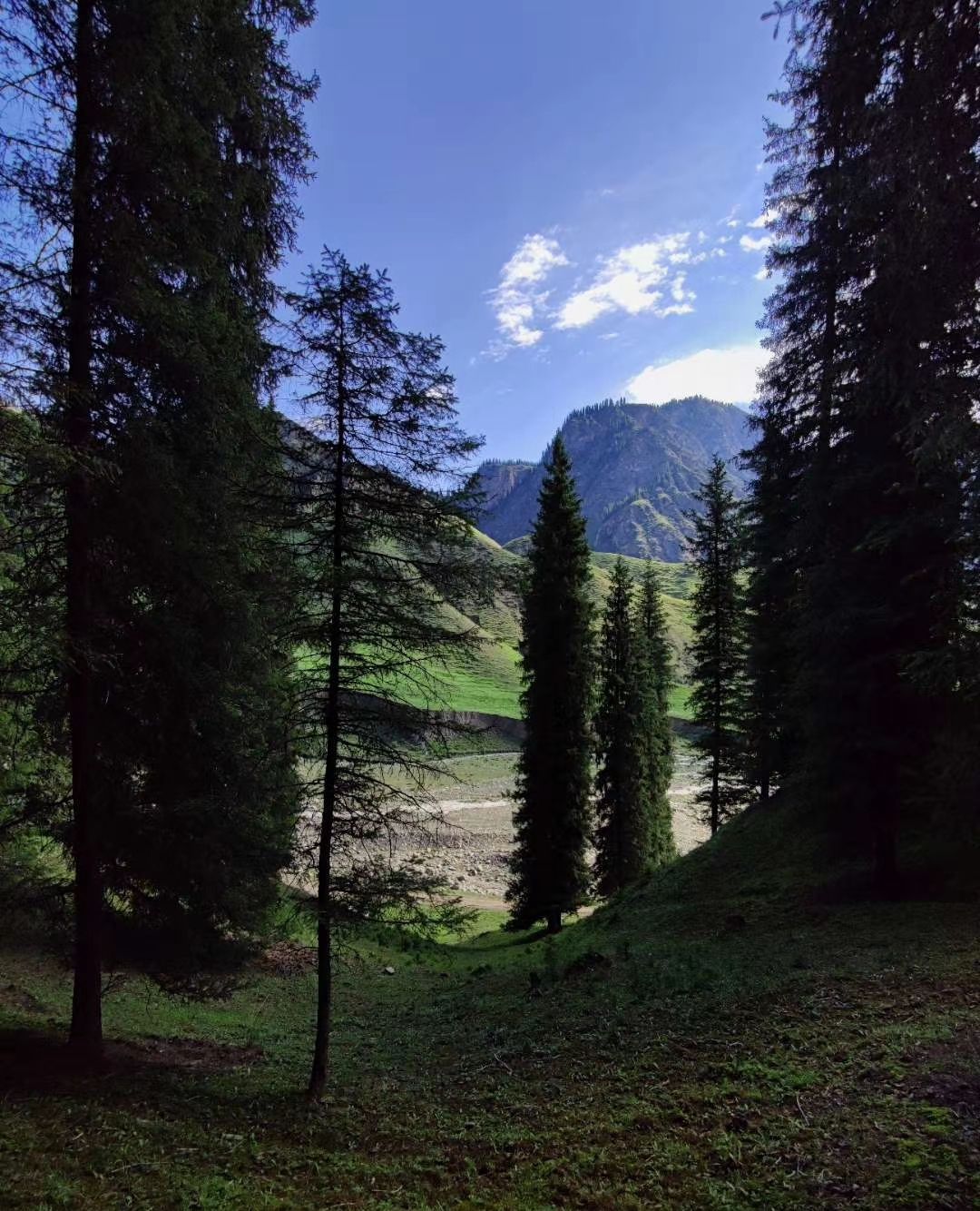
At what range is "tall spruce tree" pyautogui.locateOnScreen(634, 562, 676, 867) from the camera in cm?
2708

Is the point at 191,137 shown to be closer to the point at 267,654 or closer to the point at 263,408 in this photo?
the point at 263,408

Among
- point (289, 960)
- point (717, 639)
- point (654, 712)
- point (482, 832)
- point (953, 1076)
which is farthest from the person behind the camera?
point (482, 832)

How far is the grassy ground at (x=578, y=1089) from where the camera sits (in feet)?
16.4

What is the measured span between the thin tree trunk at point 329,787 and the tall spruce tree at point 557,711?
13.5 metres

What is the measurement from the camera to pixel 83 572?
718 centimetres

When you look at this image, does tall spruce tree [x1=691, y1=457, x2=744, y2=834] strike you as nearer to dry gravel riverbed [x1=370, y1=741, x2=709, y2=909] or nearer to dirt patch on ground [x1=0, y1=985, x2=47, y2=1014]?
dry gravel riverbed [x1=370, y1=741, x2=709, y2=909]

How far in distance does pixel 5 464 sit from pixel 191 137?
162 inches

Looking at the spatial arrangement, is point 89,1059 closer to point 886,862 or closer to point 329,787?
point 329,787

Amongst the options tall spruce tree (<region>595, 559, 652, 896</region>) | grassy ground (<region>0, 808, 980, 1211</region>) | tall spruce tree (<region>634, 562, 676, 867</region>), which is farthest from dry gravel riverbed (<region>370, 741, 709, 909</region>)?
grassy ground (<region>0, 808, 980, 1211</region>)

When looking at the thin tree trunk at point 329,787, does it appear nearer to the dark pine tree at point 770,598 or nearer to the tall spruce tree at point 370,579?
the tall spruce tree at point 370,579

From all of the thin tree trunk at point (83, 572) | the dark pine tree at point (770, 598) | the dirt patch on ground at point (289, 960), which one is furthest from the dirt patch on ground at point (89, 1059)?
the dark pine tree at point (770, 598)

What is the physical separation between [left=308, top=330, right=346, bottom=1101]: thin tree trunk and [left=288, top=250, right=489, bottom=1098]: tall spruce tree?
0.02 meters

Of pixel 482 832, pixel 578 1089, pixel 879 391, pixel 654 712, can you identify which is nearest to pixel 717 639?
pixel 654 712

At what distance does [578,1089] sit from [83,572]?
26.6 ft
